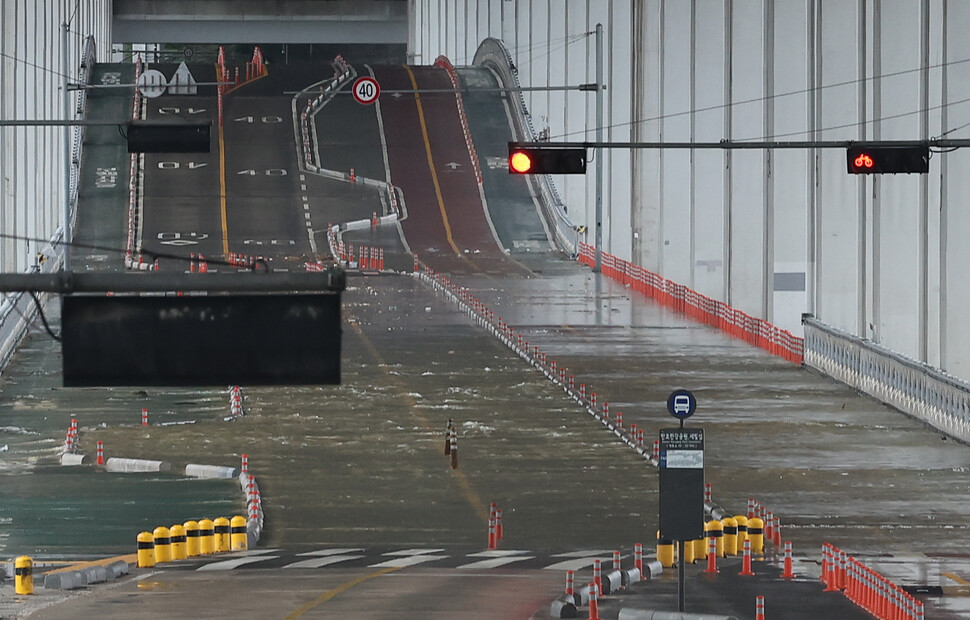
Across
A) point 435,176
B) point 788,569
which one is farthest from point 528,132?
point 788,569

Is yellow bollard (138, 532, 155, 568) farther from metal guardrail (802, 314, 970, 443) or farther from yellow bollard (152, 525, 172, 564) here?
metal guardrail (802, 314, 970, 443)

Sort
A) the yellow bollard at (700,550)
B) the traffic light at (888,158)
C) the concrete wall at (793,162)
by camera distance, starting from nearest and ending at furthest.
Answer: the yellow bollard at (700,550) → the traffic light at (888,158) → the concrete wall at (793,162)

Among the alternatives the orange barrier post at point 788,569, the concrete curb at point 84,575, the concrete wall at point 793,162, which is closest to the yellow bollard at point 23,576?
the concrete curb at point 84,575

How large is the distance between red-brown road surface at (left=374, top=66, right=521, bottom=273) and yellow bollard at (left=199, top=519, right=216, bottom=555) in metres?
42.7

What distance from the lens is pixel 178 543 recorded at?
28.0 m

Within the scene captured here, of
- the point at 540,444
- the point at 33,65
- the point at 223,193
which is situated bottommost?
the point at 540,444

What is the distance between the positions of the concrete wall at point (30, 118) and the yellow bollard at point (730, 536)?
828 inches

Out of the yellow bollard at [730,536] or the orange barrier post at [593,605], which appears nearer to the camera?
the orange barrier post at [593,605]

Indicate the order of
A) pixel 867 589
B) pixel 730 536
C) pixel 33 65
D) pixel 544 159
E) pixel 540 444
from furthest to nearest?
pixel 33 65 < pixel 540 444 < pixel 544 159 < pixel 730 536 < pixel 867 589

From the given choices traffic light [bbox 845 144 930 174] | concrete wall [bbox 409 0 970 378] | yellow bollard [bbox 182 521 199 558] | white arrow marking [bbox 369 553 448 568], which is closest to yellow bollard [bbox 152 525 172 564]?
yellow bollard [bbox 182 521 199 558]

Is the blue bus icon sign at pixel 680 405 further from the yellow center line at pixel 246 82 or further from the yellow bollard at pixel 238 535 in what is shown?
the yellow center line at pixel 246 82

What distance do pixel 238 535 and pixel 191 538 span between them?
945 mm

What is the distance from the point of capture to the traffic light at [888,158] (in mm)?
29266

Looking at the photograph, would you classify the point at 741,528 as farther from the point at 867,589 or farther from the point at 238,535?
the point at 238,535
